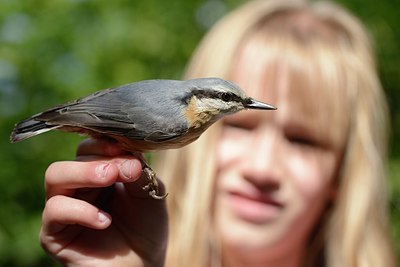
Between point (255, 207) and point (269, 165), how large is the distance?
0.14 m

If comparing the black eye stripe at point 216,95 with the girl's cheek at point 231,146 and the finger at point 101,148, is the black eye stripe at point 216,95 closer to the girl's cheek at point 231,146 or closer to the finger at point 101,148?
the finger at point 101,148

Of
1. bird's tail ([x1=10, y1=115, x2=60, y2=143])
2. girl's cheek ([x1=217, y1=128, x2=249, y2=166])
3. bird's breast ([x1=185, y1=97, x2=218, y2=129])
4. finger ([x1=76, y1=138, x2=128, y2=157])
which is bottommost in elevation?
finger ([x1=76, y1=138, x2=128, y2=157])

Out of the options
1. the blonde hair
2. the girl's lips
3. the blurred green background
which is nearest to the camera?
A: the girl's lips

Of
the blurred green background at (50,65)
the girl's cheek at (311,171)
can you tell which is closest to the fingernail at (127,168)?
the girl's cheek at (311,171)

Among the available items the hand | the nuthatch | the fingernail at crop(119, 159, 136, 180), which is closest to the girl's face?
the hand

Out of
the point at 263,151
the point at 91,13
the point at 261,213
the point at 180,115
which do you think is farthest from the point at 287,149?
the point at 91,13

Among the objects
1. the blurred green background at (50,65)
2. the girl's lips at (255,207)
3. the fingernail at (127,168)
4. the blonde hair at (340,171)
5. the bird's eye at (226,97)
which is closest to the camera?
the fingernail at (127,168)

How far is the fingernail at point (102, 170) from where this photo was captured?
3.37ft

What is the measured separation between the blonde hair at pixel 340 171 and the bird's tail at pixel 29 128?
2.59 feet

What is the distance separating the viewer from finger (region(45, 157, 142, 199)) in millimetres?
1017

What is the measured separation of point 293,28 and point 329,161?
1.66 ft

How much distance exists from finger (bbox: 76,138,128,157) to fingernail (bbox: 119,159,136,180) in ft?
0.29

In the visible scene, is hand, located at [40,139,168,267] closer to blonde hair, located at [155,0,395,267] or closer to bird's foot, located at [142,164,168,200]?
bird's foot, located at [142,164,168,200]

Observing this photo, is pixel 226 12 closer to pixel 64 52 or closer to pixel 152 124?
pixel 64 52
